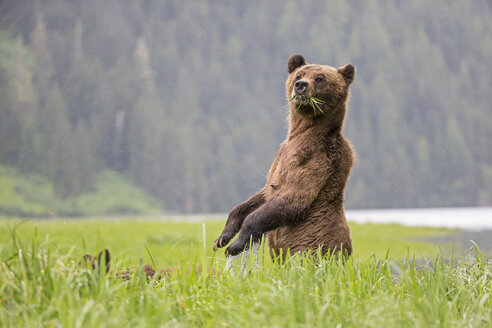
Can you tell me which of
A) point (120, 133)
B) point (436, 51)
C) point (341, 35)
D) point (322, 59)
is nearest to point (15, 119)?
point (120, 133)

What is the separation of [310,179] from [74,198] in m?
79.4

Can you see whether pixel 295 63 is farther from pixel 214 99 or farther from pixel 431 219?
pixel 214 99

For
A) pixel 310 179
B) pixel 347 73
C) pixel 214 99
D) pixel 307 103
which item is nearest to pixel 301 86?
pixel 307 103

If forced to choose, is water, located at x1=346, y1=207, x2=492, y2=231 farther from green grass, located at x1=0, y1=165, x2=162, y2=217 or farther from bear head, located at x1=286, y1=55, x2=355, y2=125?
green grass, located at x1=0, y1=165, x2=162, y2=217

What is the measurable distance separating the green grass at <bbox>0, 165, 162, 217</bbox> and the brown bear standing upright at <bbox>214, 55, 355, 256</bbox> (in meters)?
69.6

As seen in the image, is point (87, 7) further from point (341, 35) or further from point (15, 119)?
point (341, 35)

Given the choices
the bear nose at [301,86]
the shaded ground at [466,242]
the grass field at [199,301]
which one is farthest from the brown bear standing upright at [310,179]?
the shaded ground at [466,242]

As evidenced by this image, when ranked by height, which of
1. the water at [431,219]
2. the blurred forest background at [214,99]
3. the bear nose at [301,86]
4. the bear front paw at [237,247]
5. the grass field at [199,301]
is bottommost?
the water at [431,219]

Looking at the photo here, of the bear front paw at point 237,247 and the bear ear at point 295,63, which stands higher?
the bear ear at point 295,63

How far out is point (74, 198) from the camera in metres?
79.2

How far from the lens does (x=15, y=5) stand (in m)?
124

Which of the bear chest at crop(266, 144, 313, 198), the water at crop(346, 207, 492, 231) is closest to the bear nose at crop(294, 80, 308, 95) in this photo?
the bear chest at crop(266, 144, 313, 198)

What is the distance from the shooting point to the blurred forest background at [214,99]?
86.3 meters

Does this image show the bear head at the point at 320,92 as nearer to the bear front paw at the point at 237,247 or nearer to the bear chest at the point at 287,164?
the bear chest at the point at 287,164
